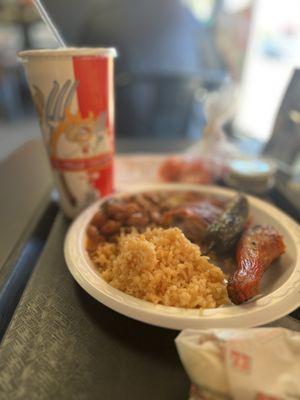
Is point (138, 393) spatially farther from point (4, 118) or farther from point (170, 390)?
point (4, 118)

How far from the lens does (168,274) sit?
1.61ft

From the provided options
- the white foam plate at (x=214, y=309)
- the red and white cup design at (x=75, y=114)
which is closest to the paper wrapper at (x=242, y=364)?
the white foam plate at (x=214, y=309)

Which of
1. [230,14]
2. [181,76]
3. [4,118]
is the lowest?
[4,118]

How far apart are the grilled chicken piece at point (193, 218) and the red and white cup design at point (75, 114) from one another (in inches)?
8.6

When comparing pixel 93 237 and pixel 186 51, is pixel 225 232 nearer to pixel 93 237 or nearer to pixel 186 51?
pixel 93 237

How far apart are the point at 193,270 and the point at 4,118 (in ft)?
14.5

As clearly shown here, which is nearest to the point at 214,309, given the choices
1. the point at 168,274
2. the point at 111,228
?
the point at 168,274

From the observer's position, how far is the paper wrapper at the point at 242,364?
0.34 metres

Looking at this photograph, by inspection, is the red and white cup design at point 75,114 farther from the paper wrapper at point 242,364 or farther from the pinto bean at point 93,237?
the paper wrapper at point 242,364

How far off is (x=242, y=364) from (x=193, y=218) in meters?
0.35

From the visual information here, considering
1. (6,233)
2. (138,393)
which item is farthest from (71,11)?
(138,393)

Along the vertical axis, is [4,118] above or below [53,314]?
below

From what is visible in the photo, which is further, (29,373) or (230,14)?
(230,14)

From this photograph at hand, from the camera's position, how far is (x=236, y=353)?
35cm
